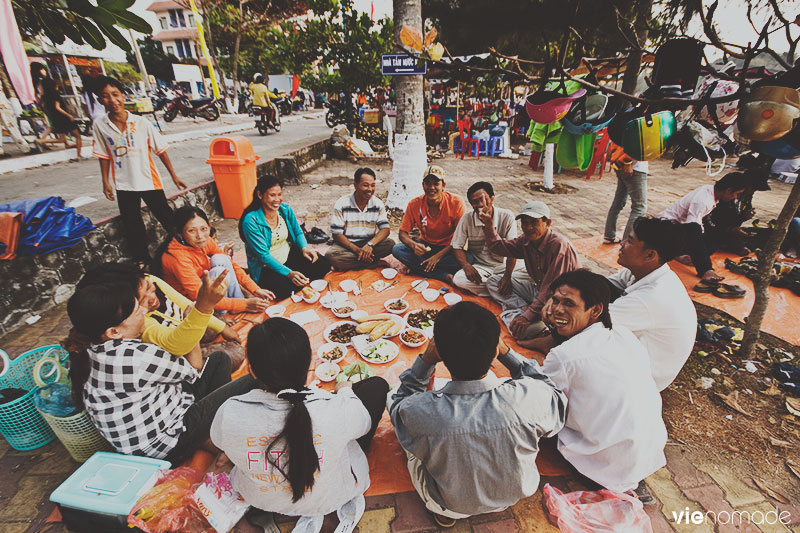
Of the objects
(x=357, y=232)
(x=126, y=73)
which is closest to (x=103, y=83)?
(x=357, y=232)

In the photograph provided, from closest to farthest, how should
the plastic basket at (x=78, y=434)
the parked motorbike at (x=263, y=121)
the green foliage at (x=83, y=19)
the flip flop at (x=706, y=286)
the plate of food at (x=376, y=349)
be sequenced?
the green foliage at (x=83, y=19) → the plastic basket at (x=78, y=434) → the plate of food at (x=376, y=349) → the flip flop at (x=706, y=286) → the parked motorbike at (x=263, y=121)

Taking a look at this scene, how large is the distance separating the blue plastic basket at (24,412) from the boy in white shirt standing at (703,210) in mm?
6189

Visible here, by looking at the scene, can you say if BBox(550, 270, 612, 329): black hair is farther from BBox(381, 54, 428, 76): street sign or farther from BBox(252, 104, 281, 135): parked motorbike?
BBox(252, 104, 281, 135): parked motorbike

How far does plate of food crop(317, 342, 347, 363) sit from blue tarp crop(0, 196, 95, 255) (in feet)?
10.0

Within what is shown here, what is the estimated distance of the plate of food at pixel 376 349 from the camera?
2.88 metres

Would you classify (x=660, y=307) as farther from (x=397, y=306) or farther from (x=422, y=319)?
(x=397, y=306)

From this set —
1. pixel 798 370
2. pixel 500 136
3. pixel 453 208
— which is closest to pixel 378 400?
pixel 453 208

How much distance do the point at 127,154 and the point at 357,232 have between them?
2737mm

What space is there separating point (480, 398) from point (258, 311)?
261 cm

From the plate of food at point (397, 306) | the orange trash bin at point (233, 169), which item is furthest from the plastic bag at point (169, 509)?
the orange trash bin at point (233, 169)

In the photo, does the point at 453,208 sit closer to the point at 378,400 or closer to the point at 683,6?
the point at 378,400

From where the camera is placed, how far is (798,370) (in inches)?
111

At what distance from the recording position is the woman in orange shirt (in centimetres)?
309

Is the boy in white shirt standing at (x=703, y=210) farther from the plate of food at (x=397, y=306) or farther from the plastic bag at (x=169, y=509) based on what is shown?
the plastic bag at (x=169, y=509)
